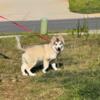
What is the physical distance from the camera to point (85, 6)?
28.0 metres

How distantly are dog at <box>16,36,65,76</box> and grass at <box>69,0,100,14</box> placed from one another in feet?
47.7

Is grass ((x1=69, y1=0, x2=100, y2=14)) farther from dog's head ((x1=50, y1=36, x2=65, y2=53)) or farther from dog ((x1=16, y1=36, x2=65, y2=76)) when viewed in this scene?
dog's head ((x1=50, y1=36, x2=65, y2=53))

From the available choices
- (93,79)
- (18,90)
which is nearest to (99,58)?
(93,79)

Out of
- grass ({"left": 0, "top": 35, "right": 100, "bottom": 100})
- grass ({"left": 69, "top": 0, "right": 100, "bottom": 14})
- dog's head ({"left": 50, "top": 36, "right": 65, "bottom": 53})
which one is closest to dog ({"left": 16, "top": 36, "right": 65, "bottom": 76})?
dog's head ({"left": 50, "top": 36, "right": 65, "bottom": 53})

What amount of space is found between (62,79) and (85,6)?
17.6 metres

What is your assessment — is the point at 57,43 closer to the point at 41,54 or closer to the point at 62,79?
the point at 41,54

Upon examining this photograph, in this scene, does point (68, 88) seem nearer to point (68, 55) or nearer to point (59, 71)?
point (59, 71)

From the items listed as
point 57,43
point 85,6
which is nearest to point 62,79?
point 57,43

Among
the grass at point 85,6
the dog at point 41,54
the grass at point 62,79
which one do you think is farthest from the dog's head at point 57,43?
the grass at point 85,6

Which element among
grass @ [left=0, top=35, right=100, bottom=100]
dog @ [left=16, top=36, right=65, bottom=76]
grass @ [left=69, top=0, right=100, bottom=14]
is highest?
grass @ [left=69, top=0, right=100, bottom=14]

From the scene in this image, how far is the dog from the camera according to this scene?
37.8ft

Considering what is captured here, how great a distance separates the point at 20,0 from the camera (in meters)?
33.7

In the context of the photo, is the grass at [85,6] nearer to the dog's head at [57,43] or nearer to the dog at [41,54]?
the dog at [41,54]

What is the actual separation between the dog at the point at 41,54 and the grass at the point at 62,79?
0.22 meters
